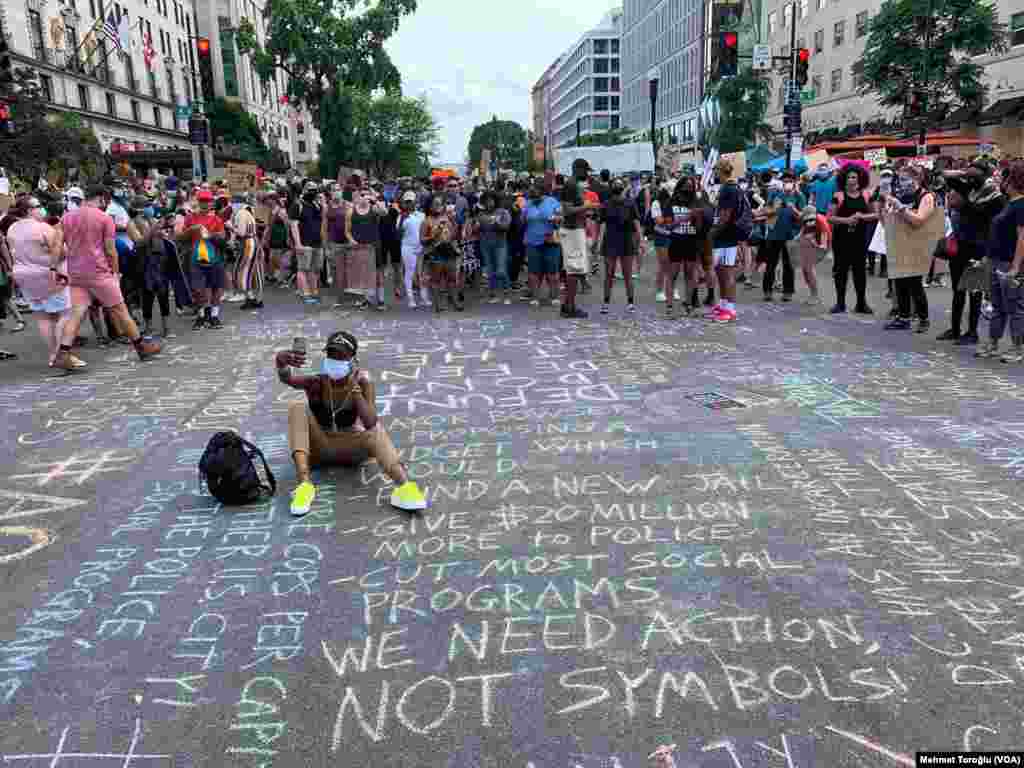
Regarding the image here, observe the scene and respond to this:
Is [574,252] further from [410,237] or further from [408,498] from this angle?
[408,498]

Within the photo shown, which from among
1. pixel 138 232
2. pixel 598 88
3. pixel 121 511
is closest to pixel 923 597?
pixel 121 511

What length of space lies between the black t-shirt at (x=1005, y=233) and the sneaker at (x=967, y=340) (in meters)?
1.18

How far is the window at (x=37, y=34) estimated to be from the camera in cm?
4291

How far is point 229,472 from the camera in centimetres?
508

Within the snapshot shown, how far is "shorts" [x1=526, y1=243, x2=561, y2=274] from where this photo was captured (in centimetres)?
1260

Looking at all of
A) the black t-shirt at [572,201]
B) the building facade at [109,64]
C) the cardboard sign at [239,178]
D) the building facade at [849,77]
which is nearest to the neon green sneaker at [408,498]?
the black t-shirt at [572,201]

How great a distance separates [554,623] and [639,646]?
40 cm

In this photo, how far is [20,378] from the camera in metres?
9.11

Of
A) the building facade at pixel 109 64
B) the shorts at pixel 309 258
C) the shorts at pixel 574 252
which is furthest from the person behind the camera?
the building facade at pixel 109 64

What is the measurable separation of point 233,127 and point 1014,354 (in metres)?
64.0

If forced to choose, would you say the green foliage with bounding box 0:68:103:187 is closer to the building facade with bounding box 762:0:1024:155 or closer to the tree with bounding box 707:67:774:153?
the building facade with bounding box 762:0:1024:155

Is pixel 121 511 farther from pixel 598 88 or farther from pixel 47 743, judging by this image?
pixel 598 88

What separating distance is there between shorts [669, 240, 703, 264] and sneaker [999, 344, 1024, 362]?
4.18 metres

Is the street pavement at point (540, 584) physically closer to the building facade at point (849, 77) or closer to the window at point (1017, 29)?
the building facade at point (849, 77)
